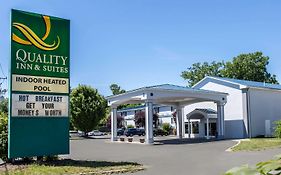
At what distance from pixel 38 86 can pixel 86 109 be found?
114 feet

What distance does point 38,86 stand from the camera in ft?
51.2

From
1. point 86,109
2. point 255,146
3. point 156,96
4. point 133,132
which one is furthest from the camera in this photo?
point 133,132

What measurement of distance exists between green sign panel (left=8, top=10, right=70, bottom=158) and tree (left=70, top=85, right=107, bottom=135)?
112 ft

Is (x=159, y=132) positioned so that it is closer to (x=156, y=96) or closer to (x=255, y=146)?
(x=156, y=96)

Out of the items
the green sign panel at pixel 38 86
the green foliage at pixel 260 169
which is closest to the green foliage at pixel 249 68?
the green sign panel at pixel 38 86

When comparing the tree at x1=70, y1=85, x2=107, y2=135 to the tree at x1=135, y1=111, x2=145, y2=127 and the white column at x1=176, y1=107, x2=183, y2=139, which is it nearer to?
the white column at x1=176, y1=107, x2=183, y2=139

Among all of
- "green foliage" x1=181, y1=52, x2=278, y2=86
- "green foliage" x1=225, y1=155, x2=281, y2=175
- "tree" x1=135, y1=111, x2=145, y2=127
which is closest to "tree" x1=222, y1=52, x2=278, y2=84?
"green foliage" x1=181, y1=52, x2=278, y2=86

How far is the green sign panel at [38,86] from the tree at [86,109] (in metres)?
34.1

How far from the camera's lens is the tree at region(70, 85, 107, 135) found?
50250 millimetres

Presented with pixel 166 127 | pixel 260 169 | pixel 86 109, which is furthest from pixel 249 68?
pixel 260 169

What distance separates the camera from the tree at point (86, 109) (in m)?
50.2

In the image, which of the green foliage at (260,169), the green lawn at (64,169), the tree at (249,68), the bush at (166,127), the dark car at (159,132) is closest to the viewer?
the green foliage at (260,169)

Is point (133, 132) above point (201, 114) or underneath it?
underneath

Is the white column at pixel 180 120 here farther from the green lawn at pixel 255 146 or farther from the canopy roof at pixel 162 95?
the green lawn at pixel 255 146
